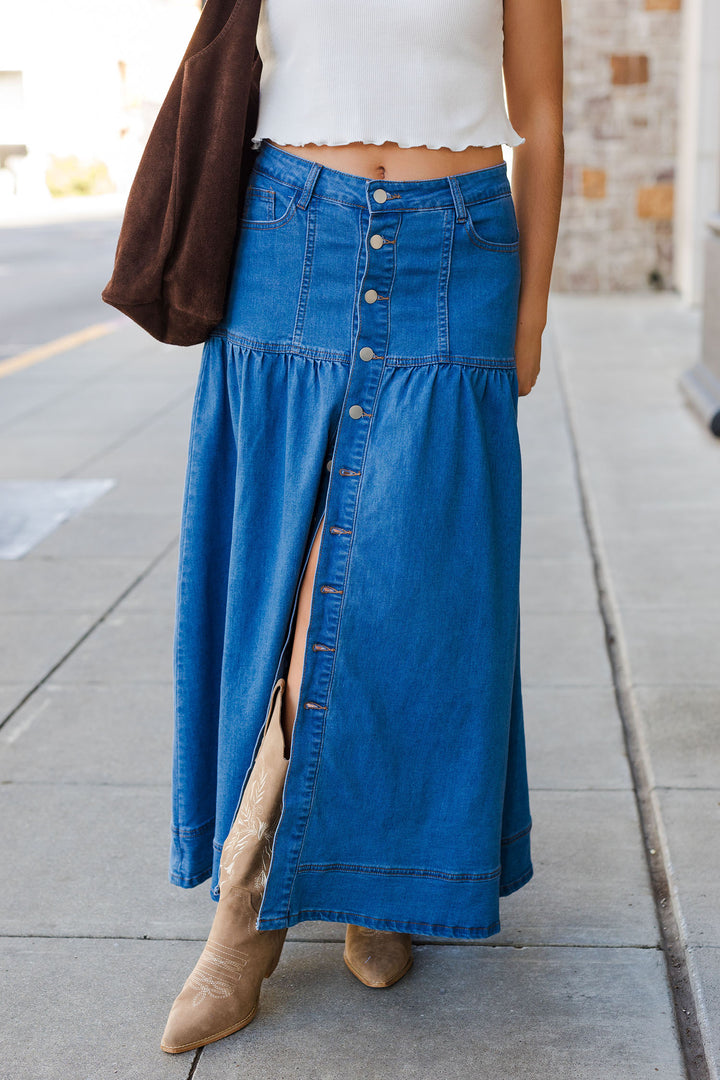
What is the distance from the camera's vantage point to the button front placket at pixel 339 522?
190cm

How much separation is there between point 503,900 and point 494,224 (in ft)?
4.33

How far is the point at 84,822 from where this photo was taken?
9.28 ft

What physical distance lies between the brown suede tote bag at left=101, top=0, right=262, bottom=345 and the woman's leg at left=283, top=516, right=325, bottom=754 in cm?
43

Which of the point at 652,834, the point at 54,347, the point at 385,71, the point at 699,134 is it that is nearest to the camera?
the point at 385,71

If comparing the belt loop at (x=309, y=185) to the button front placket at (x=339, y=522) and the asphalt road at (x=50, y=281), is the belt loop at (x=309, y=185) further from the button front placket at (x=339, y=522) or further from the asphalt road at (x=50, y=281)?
the asphalt road at (x=50, y=281)

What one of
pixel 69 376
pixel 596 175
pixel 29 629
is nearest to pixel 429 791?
pixel 29 629

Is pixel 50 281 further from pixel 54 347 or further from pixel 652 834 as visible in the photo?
pixel 652 834

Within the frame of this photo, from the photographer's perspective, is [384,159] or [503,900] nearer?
[384,159]

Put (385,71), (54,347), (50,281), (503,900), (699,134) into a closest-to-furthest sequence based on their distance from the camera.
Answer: (385,71)
(503,900)
(54,347)
(699,134)
(50,281)

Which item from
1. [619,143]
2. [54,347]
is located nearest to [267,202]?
[54,347]

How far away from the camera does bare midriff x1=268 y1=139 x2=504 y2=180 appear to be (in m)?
1.90

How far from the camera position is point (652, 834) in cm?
272

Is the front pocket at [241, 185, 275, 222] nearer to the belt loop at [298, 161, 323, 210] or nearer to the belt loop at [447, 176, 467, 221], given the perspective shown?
the belt loop at [298, 161, 323, 210]

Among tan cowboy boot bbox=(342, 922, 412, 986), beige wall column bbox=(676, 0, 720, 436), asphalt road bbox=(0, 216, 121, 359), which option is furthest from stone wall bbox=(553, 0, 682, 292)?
tan cowboy boot bbox=(342, 922, 412, 986)
